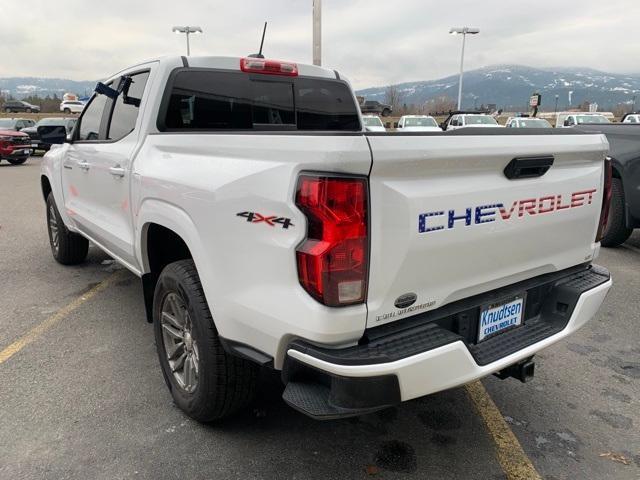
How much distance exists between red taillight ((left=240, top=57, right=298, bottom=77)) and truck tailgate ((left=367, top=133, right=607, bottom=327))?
1987 millimetres

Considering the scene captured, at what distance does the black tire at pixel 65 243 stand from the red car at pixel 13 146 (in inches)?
618

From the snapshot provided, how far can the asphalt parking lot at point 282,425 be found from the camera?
2512mm

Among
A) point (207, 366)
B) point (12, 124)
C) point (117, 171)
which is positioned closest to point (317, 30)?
point (117, 171)

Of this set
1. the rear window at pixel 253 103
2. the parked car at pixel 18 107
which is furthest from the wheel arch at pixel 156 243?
the parked car at pixel 18 107

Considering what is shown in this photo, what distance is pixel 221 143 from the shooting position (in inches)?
93.7

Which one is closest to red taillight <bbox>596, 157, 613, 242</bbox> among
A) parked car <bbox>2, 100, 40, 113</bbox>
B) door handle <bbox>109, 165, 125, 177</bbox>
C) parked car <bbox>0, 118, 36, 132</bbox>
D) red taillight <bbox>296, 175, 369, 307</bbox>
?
red taillight <bbox>296, 175, 369, 307</bbox>

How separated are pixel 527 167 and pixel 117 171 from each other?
Result: 8.35 ft

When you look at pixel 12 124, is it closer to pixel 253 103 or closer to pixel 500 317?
pixel 253 103

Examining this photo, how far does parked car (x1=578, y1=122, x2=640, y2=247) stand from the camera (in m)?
6.07

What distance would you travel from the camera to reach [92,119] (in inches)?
177

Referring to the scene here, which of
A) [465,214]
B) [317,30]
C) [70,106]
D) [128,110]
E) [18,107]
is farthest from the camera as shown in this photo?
[18,107]

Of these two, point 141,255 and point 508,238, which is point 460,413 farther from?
point 141,255

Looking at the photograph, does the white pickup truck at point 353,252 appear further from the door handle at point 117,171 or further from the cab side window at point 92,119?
the cab side window at point 92,119

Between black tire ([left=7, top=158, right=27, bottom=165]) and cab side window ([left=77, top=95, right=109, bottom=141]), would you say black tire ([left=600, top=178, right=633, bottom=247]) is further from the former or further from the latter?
black tire ([left=7, top=158, right=27, bottom=165])
